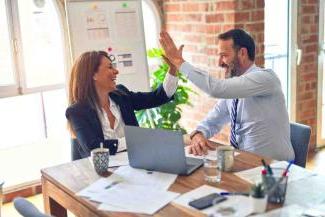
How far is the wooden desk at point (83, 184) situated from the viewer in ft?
5.43

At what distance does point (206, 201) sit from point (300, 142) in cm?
98

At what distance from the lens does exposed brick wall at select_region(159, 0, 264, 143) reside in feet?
11.4

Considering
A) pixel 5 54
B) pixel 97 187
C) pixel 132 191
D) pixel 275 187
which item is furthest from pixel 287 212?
pixel 5 54

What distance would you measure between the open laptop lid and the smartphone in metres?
0.26

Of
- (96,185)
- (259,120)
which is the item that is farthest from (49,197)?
(259,120)

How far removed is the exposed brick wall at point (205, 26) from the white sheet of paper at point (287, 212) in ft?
6.79

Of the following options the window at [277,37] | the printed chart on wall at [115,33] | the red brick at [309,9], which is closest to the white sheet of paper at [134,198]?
the printed chart on wall at [115,33]

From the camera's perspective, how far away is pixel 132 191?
1.75 meters

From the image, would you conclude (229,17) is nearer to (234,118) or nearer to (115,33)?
(115,33)

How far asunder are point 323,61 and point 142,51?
1923 millimetres

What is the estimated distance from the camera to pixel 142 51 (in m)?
3.66

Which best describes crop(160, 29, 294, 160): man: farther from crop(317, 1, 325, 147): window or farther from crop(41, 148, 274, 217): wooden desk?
crop(317, 1, 325, 147): window

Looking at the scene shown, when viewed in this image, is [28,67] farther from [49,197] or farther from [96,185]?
[96,185]

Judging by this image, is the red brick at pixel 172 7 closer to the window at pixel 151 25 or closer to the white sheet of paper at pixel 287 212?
the window at pixel 151 25
